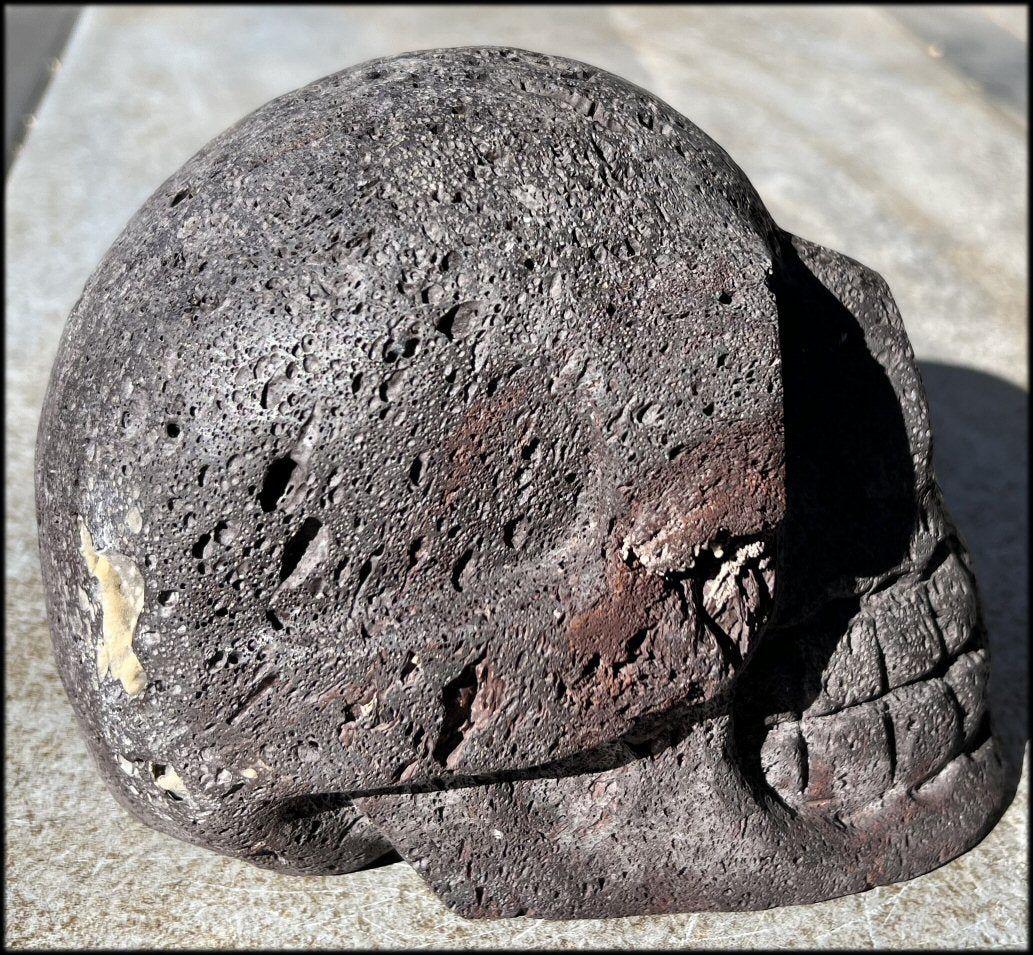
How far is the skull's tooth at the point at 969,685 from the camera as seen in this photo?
1953mm

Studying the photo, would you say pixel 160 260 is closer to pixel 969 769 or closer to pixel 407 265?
pixel 407 265

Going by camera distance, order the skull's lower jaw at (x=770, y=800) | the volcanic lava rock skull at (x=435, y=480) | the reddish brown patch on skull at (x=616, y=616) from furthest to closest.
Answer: the skull's lower jaw at (x=770, y=800)
the reddish brown patch on skull at (x=616, y=616)
the volcanic lava rock skull at (x=435, y=480)

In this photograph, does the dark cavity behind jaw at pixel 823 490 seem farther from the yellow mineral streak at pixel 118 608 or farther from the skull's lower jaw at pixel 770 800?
the yellow mineral streak at pixel 118 608

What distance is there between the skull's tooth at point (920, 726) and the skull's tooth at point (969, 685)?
3 cm

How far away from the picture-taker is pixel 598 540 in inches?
61.8

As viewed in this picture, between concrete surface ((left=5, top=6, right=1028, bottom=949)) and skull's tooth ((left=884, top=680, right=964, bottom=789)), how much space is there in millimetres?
207

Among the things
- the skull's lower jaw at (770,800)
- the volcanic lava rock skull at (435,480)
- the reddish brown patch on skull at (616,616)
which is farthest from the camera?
the skull's lower jaw at (770,800)

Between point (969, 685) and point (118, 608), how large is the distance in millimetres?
1332

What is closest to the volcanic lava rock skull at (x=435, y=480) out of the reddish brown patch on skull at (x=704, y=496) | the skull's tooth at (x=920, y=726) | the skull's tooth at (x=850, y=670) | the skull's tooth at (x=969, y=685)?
the reddish brown patch on skull at (x=704, y=496)

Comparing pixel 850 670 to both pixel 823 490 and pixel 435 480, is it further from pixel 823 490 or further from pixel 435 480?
pixel 435 480

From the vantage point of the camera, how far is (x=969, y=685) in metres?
1.96

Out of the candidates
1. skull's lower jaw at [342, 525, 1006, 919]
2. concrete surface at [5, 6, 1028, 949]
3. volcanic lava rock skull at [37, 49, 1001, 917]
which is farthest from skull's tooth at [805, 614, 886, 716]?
concrete surface at [5, 6, 1028, 949]

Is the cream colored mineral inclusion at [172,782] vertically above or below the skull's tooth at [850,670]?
below

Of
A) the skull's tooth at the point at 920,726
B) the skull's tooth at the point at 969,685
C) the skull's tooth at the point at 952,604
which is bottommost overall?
the skull's tooth at the point at 920,726
